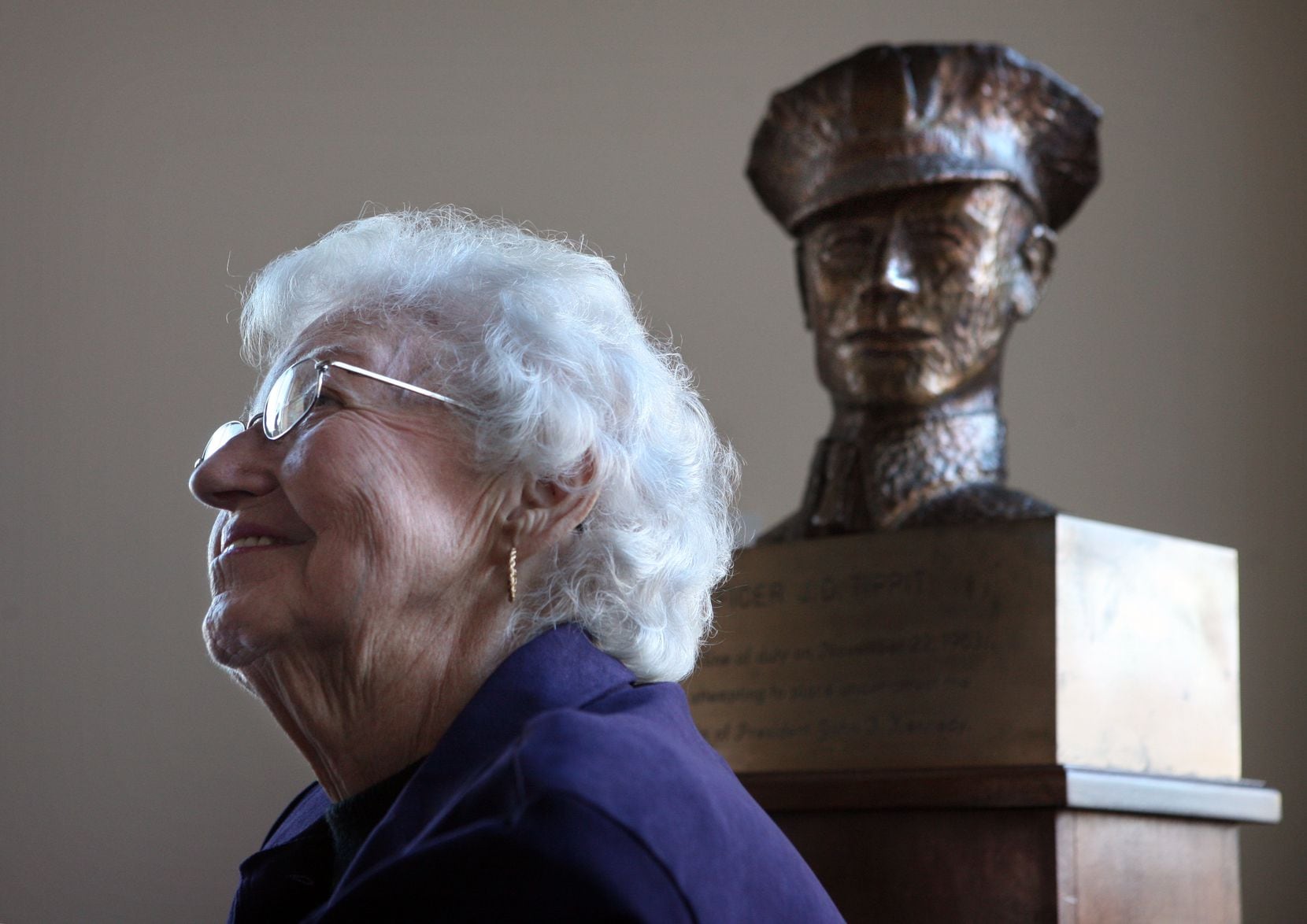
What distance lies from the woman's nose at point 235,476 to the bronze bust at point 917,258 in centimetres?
107

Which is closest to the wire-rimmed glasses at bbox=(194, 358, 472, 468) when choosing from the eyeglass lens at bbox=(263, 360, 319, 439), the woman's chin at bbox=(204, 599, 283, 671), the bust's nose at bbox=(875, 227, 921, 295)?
the eyeglass lens at bbox=(263, 360, 319, 439)

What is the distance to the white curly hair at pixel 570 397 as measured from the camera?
1.20 metres

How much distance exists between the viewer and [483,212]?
3578mm

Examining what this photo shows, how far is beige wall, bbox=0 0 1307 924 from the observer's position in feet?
10.6

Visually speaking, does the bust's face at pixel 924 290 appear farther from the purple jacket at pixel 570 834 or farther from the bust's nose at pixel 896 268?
the purple jacket at pixel 570 834

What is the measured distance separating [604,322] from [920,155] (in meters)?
0.99

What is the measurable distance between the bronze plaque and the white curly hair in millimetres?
671

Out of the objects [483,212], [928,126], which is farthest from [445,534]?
[483,212]

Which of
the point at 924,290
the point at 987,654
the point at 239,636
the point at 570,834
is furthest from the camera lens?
the point at 924,290

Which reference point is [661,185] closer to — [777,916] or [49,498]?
[49,498]

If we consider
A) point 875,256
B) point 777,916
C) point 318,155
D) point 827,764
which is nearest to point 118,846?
point 318,155

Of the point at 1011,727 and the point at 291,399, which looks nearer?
Result: the point at 291,399

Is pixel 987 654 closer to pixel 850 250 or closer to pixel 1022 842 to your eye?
pixel 1022 842

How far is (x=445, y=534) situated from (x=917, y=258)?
116 cm
